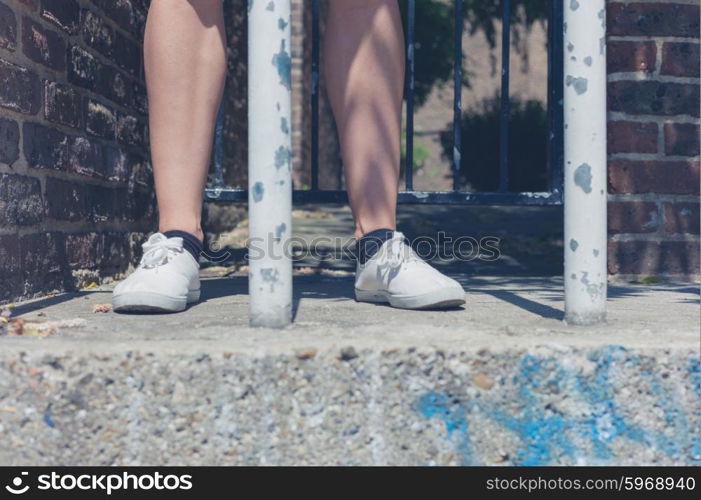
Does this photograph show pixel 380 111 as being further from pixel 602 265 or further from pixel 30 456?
pixel 30 456

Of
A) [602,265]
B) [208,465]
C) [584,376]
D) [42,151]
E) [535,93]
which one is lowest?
[208,465]

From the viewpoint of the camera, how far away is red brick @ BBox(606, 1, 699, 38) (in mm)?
2264

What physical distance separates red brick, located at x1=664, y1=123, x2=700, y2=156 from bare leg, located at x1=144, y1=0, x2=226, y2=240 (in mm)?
1280

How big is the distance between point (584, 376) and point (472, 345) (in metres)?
0.15

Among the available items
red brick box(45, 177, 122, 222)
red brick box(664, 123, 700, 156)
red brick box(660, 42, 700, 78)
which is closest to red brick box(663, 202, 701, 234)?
red brick box(664, 123, 700, 156)

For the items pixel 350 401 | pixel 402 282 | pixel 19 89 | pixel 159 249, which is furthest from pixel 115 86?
pixel 350 401

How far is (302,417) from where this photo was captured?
1.08 m

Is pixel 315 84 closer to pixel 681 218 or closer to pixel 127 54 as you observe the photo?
pixel 127 54

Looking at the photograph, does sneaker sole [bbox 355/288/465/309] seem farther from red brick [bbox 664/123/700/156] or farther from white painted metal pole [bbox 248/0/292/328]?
red brick [bbox 664/123/700/156]

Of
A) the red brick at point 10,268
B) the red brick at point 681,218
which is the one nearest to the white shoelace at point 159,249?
the red brick at point 10,268

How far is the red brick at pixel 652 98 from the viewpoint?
2275 millimetres

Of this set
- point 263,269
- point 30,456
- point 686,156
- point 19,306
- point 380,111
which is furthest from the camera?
point 686,156

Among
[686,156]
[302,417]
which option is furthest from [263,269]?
[686,156]

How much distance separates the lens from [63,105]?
6.24 feet
